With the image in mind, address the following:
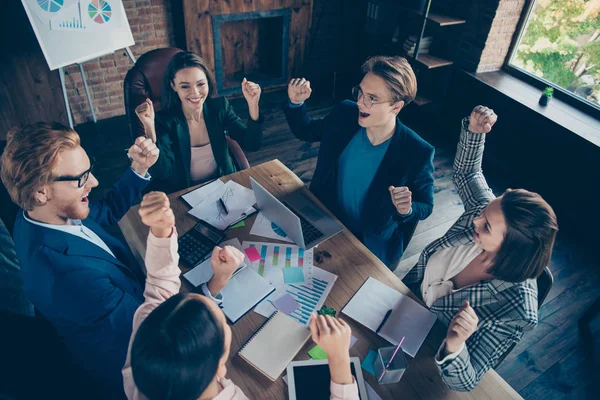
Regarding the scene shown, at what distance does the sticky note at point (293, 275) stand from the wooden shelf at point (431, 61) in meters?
2.84

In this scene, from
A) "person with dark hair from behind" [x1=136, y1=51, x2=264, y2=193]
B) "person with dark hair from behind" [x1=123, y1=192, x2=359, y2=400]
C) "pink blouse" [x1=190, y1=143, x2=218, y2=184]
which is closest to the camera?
"person with dark hair from behind" [x1=123, y1=192, x2=359, y2=400]

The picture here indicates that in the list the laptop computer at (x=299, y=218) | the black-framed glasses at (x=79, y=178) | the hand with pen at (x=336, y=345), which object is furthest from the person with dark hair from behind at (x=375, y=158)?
the black-framed glasses at (x=79, y=178)

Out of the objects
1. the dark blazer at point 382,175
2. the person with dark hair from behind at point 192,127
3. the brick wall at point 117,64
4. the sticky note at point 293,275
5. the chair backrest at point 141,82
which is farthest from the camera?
the brick wall at point 117,64

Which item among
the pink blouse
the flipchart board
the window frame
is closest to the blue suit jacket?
the pink blouse

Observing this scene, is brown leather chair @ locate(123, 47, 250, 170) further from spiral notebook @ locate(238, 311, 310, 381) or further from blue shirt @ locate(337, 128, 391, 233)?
spiral notebook @ locate(238, 311, 310, 381)

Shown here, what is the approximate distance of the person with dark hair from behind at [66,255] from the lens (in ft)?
4.04

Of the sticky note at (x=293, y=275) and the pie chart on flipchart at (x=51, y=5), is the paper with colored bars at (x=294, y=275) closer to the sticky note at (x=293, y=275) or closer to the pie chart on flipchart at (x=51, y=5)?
the sticky note at (x=293, y=275)

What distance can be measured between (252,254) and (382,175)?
2.48ft

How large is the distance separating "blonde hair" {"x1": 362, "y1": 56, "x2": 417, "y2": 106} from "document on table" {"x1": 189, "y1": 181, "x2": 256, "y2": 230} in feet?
2.80

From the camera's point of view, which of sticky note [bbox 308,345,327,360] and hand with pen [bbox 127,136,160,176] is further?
hand with pen [bbox 127,136,160,176]

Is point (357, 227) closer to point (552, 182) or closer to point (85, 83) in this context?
point (552, 182)

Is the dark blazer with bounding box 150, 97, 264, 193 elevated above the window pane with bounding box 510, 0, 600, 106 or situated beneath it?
situated beneath

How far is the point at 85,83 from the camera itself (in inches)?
141

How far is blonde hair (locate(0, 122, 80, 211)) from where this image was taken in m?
1.23
